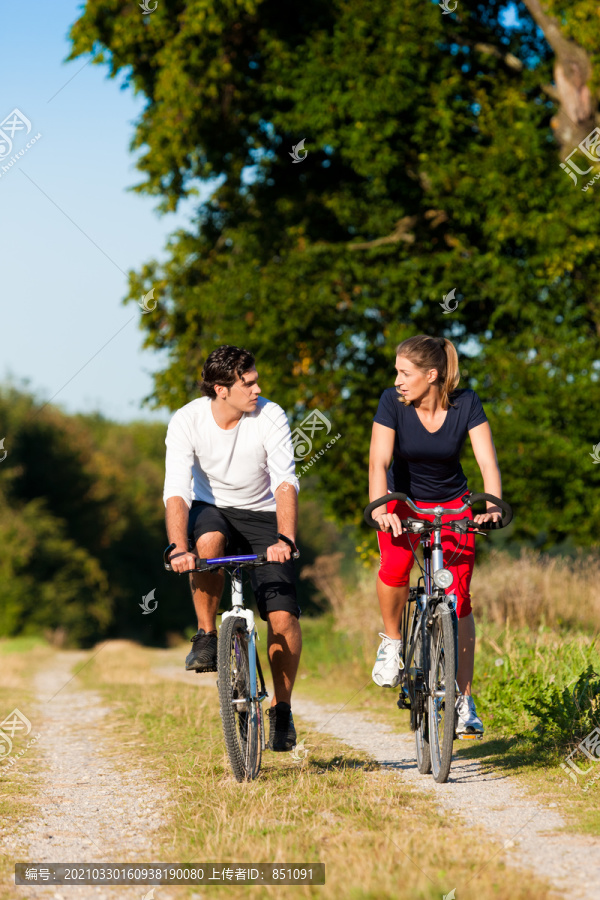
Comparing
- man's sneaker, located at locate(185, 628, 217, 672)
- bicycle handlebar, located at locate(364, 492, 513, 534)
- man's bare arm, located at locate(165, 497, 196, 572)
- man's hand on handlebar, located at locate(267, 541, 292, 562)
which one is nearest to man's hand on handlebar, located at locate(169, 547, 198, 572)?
man's bare arm, located at locate(165, 497, 196, 572)

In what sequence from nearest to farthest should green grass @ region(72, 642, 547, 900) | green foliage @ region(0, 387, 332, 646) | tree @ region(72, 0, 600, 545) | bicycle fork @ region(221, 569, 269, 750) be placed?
1. green grass @ region(72, 642, 547, 900)
2. bicycle fork @ region(221, 569, 269, 750)
3. tree @ region(72, 0, 600, 545)
4. green foliage @ region(0, 387, 332, 646)

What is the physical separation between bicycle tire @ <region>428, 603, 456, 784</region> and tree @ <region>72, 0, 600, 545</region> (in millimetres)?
8306

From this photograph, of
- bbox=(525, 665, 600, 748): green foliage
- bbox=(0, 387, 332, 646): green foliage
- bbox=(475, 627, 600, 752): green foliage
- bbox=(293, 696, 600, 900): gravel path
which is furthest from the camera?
bbox=(0, 387, 332, 646): green foliage

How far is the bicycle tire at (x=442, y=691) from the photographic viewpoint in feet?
14.4

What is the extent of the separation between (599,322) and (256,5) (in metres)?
6.74

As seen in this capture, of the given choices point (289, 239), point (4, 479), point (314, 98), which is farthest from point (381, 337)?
point (4, 479)

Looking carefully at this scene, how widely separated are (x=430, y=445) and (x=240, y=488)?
3.31ft

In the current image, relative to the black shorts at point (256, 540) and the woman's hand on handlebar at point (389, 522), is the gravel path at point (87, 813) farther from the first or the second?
the woman's hand on handlebar at point (389, 522)

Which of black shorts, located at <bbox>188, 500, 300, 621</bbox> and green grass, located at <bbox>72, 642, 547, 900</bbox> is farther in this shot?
black shorts, located at <bbox>188, 500, 300, 621</bbox>

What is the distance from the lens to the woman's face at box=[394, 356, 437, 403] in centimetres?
477

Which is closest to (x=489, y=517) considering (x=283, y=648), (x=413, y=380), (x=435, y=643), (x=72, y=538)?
(x=435, y=643)

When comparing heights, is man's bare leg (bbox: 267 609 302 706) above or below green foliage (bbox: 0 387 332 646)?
above

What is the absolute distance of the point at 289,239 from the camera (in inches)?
595

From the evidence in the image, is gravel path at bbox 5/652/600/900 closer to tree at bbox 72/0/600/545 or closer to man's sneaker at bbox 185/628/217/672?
man's sneaker at bbox 185/628/217/672
